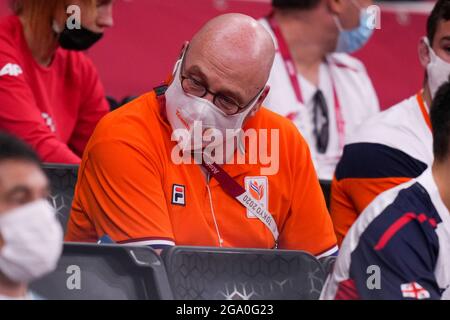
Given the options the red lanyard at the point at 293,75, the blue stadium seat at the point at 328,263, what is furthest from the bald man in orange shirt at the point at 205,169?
the red lanyard at the point at 293,75

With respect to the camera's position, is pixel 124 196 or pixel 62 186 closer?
pixel 124 196

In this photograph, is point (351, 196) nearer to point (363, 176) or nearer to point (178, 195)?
point (363, 176)

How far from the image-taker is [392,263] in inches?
105

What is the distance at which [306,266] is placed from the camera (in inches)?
120

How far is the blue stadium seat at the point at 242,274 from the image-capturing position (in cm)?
288

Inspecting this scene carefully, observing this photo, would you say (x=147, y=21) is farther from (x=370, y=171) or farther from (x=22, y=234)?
(x=22, y=234)

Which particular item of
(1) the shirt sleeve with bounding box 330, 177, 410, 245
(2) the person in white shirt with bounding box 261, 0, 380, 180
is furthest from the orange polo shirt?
(2) the person in white shirt with bounding box 261, 0, 380, 180

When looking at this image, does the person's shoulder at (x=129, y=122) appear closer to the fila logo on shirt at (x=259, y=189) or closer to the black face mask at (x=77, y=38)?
the fila logo on shirt at (x=259, y=189)

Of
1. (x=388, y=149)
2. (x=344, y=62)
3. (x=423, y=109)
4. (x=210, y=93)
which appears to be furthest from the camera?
(x=344, y=62)

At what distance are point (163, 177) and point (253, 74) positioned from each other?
37 cm

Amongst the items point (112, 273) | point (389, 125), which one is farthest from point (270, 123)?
point (112, 273)

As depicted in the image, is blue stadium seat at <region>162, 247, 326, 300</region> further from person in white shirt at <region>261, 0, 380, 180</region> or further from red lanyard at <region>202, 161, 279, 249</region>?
person in white shirt at <region>261, 0, 380, 180</region>

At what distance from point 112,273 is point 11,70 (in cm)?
140
